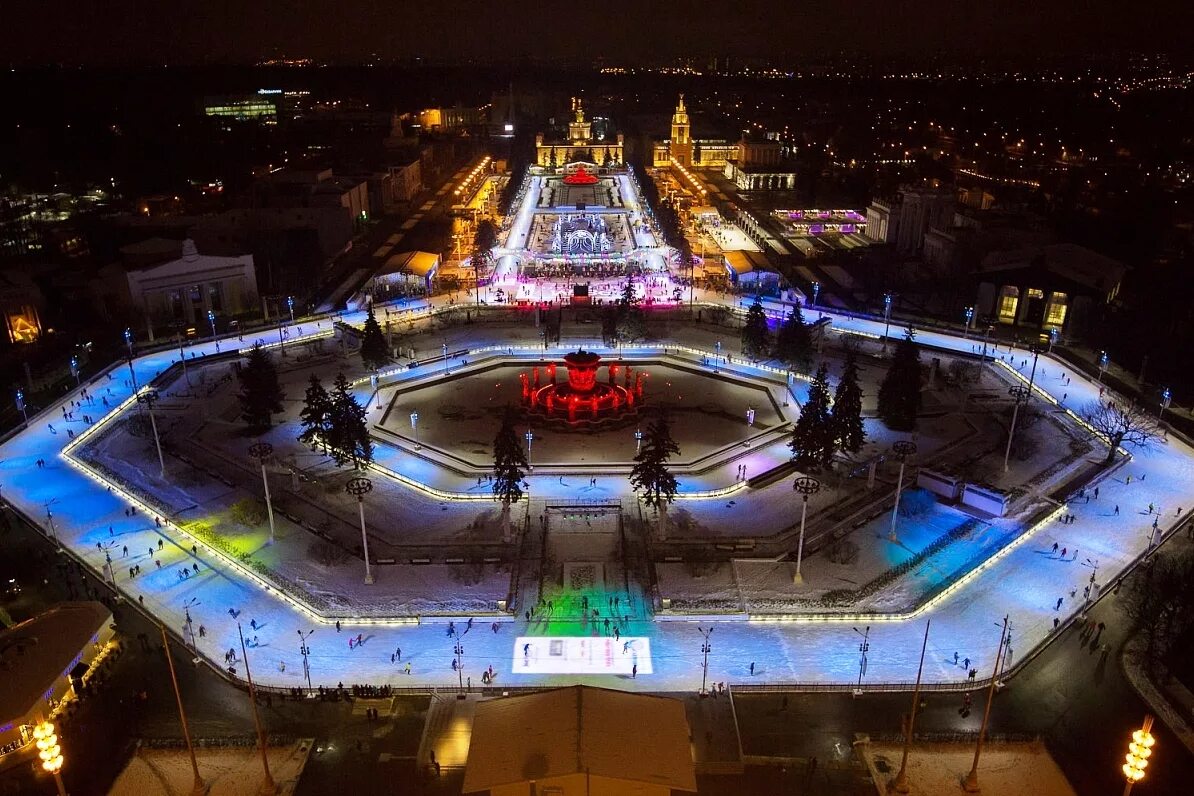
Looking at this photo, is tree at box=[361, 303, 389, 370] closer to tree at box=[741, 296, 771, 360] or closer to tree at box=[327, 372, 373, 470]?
tree at box=[327, 372, 373, 470]

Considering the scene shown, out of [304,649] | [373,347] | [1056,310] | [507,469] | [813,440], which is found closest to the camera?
[304,649]

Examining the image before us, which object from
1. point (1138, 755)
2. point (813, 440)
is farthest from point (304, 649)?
Result: point (1138, 755)

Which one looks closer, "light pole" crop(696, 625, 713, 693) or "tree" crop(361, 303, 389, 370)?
"light pole" crop(696, 625, 713, 693)

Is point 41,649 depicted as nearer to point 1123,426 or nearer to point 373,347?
point 373,347

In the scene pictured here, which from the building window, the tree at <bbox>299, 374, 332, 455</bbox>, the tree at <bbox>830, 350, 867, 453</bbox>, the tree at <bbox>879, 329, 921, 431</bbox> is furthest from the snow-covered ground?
the building window

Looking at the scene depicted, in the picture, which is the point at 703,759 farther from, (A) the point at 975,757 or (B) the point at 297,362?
(B) the point at 297,362
